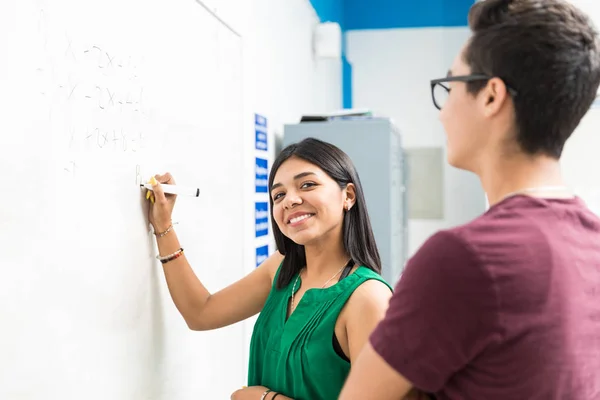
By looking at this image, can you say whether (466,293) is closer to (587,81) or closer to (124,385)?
(587,81)

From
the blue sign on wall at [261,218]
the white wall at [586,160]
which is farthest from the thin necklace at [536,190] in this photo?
the white wall at [586,160]

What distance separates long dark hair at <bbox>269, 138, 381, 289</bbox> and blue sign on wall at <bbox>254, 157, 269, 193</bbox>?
84 centimetres

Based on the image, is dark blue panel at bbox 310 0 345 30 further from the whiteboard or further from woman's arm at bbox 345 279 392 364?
woman's arm at bbox 345 279 392 364

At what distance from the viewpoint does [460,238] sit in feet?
2.12

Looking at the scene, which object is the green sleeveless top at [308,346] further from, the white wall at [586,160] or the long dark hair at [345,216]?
the white wall at [586,160]

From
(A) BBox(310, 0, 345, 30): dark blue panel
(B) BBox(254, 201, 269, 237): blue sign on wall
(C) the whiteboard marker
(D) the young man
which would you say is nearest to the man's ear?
(D) the young man

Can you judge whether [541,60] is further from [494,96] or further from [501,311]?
[501,311]

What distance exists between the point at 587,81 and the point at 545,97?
0.20ft

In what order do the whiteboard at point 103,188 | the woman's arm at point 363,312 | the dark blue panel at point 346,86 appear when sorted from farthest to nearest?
the dark blue panel at point 346,86 < the woman's arm at point 363,312 < the whiteboard at point 103,188

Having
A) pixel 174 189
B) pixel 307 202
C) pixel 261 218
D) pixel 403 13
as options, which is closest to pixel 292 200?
pixel 307 202

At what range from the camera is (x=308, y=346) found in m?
Answer: 1.23

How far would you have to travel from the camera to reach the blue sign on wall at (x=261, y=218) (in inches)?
89.0

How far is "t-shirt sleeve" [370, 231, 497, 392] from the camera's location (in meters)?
0.64

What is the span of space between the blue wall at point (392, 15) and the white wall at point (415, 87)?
0.05m
